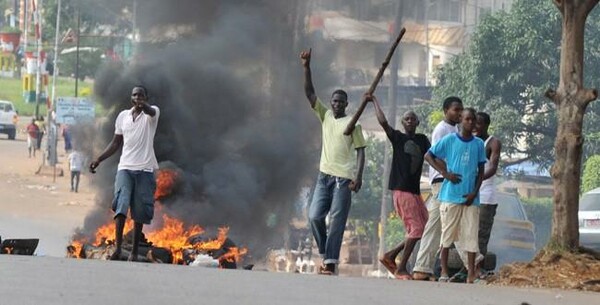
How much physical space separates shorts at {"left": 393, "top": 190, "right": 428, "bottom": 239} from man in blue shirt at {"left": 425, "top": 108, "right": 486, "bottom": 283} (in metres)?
0.66

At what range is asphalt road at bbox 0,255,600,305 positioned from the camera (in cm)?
845

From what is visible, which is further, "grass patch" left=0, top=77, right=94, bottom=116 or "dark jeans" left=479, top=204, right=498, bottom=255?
"grass patch" left=0, top=77, right=94, bottom=116

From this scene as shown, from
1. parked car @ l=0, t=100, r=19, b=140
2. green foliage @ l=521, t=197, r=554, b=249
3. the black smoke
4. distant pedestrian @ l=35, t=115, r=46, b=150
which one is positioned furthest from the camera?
parked car @ l=0, t=100, r=19, b=140

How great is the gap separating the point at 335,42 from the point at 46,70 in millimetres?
37508

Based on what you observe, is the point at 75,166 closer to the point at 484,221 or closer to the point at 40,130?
the point at 40,130

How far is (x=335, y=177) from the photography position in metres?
11.4

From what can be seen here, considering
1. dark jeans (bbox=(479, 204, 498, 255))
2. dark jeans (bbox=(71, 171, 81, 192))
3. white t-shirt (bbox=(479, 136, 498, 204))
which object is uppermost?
white t-shirt (bbox=(479, 136, 498, 204))

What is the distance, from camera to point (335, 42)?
2627 cm

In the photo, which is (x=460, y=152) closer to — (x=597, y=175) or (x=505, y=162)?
(x=597, y=175)

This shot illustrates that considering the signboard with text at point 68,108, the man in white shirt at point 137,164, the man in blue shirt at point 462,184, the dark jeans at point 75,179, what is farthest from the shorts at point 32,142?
the man in blue shirt at point 462,184

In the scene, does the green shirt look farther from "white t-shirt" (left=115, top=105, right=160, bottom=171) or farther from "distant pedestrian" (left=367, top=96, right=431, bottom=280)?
"white t-shirt" (left=115, top=105, right=160, bottom=171)

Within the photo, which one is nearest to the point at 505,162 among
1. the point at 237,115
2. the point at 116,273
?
the point at 237,115

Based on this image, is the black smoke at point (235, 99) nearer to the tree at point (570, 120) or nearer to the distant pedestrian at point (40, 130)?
the tree at point (570, 120)

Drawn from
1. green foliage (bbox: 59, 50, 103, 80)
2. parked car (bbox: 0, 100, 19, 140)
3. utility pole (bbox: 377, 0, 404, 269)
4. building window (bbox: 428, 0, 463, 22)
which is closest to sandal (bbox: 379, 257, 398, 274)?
utility pole (bbox: 377, 0, 404, 269)
